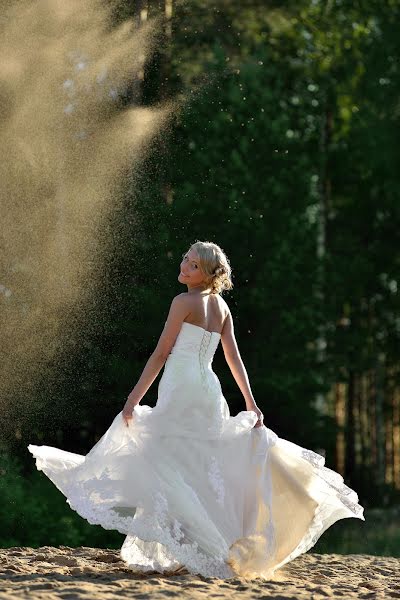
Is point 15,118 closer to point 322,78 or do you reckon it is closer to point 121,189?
point 121,189

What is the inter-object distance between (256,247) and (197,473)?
579cm

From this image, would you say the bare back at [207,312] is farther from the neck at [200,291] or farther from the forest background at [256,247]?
the forest background at [256,247]

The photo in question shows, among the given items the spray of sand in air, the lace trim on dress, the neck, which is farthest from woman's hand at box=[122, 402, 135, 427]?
the spray of sand in air

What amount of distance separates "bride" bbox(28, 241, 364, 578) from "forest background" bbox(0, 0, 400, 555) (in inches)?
126

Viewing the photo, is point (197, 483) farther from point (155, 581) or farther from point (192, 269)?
point (192, 269)

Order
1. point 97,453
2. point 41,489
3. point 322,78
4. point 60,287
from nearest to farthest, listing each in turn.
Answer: point 97,453, point 41,489, point 60,287, point 322,78

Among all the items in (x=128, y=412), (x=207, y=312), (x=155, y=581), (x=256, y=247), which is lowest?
(x=155, y=581)

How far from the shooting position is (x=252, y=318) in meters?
11.2

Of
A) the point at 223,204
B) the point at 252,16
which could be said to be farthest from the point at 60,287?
the point at 252,16

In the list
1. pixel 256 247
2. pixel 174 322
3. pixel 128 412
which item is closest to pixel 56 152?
pixel 256 247

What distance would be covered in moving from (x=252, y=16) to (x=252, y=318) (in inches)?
220

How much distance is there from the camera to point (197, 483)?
560 centimetres

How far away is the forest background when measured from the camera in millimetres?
10477

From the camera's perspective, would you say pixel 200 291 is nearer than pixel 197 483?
No
